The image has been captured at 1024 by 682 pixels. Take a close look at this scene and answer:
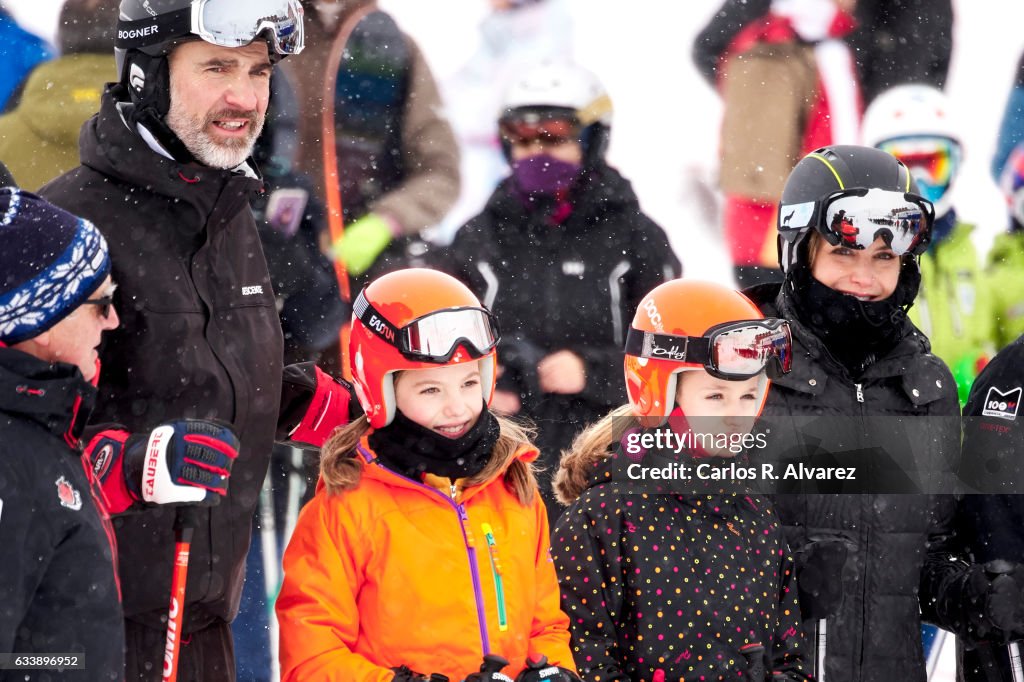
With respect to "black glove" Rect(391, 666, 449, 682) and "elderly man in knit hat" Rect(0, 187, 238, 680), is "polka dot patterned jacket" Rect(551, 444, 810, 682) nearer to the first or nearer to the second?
"black glove" Rect(391, 666, 449, 682)

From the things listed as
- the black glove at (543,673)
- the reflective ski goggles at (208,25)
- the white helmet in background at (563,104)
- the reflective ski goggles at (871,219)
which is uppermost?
the reflective ski goggles at (208,25)

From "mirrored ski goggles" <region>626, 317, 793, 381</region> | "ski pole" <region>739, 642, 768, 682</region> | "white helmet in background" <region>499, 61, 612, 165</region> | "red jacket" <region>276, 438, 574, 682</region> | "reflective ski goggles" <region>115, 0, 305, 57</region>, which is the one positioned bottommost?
"ski pole" <region>739, 642, 768, 682</region>

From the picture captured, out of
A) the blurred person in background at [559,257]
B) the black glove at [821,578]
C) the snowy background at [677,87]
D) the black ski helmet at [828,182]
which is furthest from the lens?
the snowy background at [677,87]

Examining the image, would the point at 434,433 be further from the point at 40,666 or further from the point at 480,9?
the point at 480,9

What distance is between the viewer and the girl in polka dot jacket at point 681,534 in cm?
350

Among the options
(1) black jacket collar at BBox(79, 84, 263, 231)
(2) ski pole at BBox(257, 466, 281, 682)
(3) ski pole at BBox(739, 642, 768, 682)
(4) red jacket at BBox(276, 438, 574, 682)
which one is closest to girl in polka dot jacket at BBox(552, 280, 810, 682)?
(3) ski pole at BBox(739, 642, 768, 682)

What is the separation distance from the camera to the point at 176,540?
335cm

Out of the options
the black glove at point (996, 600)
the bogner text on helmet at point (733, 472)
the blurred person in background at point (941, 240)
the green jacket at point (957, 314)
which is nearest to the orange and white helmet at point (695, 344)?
the bogner text on helmet at point (733, 472)

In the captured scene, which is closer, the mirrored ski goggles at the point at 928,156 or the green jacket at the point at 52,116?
the green jacket at the point at 52,116

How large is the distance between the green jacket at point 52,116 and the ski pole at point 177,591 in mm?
2906

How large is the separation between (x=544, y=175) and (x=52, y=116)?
2.08 metres

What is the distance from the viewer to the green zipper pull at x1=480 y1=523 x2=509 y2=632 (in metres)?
3.45

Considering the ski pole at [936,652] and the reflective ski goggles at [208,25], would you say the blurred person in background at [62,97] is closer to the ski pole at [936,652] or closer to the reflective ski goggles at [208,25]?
the reflective ski goggles at [208,25]

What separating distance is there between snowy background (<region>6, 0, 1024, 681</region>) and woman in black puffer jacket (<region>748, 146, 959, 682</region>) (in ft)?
9.53
